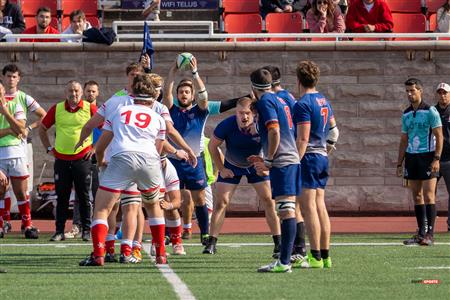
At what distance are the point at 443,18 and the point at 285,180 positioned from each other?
10.9 m

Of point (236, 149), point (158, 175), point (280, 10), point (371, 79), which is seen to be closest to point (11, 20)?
point (280, 10)

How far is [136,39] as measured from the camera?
835 inches

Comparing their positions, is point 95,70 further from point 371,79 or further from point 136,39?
point 371,79

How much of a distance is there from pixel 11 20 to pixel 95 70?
1.95 meters

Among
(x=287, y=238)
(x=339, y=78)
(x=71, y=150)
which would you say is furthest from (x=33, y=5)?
(x=287, y=238)

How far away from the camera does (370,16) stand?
69.0 feet

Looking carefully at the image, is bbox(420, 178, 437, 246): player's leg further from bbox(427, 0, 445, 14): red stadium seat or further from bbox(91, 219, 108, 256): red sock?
bbox(427, 0, 445, 14): red stadium seat

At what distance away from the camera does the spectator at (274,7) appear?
22120 mm

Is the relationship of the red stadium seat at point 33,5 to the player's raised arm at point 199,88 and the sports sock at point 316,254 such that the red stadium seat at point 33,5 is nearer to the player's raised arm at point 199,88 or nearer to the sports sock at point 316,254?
the player's raised arm at point 199,88

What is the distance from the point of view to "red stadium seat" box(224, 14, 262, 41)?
21.8 m

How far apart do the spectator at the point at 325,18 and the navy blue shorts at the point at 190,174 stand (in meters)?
6.84

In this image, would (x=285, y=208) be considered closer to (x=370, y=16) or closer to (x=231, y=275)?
(x=231, y=275)

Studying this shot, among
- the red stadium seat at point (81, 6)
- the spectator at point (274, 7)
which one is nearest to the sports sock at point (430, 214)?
the spectator at point (274, 7)

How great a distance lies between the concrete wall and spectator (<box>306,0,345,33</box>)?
794mm
